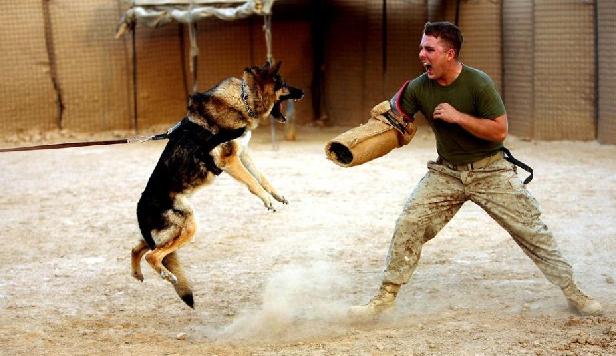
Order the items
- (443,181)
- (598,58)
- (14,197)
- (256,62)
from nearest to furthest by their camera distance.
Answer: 1. (443,181)
2. (14,197)
3. (598,58)
4. (256,62)

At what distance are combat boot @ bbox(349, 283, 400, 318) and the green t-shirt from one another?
0.91 m

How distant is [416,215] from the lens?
566cm

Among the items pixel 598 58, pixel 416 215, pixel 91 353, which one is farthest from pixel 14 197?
pixel 598 58

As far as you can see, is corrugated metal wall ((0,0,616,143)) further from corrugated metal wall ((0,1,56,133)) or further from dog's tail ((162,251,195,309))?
dog's tail ((162,251,195,309))

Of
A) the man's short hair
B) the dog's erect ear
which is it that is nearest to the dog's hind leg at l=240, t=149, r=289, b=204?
the dog's erect ear

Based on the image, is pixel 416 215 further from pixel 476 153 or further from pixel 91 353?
pixel 91 353

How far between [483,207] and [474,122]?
66 centimetres

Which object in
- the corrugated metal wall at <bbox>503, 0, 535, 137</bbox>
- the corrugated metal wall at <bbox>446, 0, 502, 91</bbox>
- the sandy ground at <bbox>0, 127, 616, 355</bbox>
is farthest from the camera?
the corrugated metal wall at <bbox>446, 0, 502, 91</bbox>

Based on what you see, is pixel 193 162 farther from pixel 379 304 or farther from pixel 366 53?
pixel 366 53

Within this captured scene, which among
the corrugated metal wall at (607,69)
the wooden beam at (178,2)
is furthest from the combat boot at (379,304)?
the wooden beam at (178,2)

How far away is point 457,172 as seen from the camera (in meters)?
5.57

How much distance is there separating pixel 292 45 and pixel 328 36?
0.62 m

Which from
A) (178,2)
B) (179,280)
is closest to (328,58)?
(178,2)

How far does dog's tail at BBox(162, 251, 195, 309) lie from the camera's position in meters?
5.87
